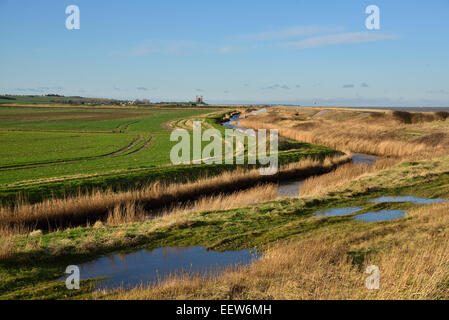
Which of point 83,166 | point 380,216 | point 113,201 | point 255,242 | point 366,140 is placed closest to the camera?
point 255,242

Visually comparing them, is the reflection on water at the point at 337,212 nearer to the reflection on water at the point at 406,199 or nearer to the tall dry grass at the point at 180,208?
the reflection on water at the point at 406,199

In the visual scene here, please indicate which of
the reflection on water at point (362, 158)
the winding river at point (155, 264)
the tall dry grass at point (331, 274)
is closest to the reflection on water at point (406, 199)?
the tall dry grass at point (331, 274)

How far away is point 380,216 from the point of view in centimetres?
1700

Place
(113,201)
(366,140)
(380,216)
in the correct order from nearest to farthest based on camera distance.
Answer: (380,216) < (113,201) < (366,140)

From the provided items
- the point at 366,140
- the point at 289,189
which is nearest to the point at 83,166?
the point at 289,189

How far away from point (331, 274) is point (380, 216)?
8857 millimetres

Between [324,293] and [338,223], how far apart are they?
811 cm

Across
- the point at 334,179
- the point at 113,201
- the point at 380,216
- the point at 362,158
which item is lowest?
the point at 380,216

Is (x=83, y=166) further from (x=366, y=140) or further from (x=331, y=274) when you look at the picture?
(x=366, y=140)

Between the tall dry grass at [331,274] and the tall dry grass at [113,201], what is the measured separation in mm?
9321

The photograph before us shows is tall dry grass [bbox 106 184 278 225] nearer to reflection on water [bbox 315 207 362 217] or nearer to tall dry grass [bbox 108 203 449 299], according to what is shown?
reflection on water [bbox 315 207 362 217]

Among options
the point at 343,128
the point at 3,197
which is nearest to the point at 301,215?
the point at 3,197

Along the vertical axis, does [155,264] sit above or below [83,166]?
below

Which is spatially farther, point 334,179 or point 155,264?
point 334,179
